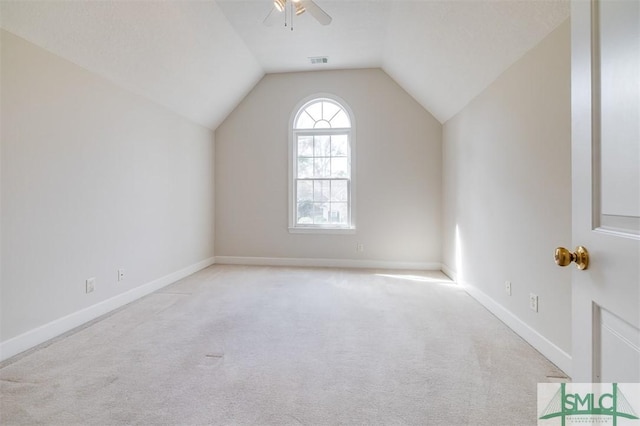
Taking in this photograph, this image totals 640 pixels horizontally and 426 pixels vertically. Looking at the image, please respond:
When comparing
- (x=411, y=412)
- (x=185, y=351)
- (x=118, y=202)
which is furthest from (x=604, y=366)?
(x=118, y=202)

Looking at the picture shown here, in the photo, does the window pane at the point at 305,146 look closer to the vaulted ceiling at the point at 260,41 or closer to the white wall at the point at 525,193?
the vaulted ceiling at the point at 260,41

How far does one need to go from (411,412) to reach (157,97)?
3920 mm

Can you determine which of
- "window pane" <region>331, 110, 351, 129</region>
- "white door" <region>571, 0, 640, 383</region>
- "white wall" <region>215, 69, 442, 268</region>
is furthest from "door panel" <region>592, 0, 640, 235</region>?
"window pane" <region>331, 110, 351, 129</region>

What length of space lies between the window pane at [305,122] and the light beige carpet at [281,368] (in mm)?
2999

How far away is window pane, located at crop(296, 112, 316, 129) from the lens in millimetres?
5047

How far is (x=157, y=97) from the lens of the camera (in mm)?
3582

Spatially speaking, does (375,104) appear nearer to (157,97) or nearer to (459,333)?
(157,97)

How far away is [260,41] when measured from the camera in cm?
393

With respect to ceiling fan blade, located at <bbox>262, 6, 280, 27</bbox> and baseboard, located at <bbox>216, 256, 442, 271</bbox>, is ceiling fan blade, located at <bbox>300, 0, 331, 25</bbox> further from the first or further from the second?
baseboard, located at <bbox>216, 256, 442, 271</bbox>

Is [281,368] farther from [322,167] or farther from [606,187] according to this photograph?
[322,167]

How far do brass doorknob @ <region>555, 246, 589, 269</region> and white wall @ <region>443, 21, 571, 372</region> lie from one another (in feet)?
4.56

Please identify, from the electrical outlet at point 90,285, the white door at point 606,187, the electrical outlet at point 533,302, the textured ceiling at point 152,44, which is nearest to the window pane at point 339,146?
the textured ceiling at point 152,44

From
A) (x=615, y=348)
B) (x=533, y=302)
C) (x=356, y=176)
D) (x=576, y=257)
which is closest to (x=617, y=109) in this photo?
(x=576, y=257)

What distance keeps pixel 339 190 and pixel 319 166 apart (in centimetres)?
52
